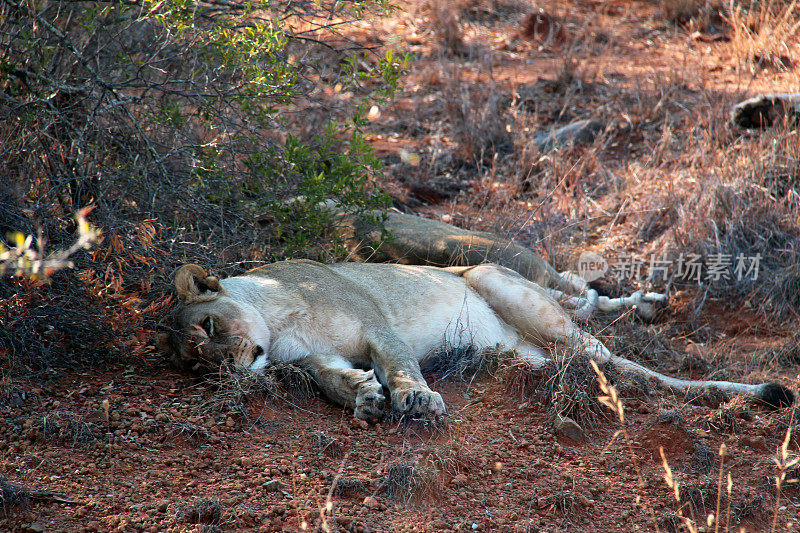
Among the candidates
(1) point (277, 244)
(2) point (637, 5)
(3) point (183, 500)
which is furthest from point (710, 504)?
(2) point (637, 5)

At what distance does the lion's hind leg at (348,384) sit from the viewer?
3.59 meters

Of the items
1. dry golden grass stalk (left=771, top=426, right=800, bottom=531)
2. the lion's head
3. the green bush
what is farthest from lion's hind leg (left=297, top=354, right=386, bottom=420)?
dry golden grass stalk (left=771, top=426, right=800, bottom=531)

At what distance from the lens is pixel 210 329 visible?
3768mm

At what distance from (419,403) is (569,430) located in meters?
0.77

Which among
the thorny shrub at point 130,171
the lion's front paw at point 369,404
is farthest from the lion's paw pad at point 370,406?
the thorny shrub at point 130,171

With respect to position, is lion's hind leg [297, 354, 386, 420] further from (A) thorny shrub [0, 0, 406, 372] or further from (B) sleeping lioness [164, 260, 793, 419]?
(A) thorny shrub [0, 0, 406, 372]

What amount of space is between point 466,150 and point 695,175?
2.54 metres

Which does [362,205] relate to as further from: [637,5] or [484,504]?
[637,5]

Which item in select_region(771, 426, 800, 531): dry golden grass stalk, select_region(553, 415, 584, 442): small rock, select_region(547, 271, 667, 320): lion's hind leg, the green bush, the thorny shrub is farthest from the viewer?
select_region(547, 271, 667, 320): lion's hind leg

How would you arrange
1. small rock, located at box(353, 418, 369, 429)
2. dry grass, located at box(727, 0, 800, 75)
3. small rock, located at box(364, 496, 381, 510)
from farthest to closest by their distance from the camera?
1. dry grass, located at box(727, 0, 800, 75)
2. small rock, located at box(353, 418, 369, 429)
3. small rock, located at box(364, 496, 381, 510)

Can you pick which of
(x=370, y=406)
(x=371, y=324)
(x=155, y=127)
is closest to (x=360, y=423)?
(x=370, y=406)

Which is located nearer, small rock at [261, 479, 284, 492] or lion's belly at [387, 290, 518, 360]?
small rock at [261, 479, 284, 492]

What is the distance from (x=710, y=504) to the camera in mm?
3109

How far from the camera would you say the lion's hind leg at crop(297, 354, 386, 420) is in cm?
359
